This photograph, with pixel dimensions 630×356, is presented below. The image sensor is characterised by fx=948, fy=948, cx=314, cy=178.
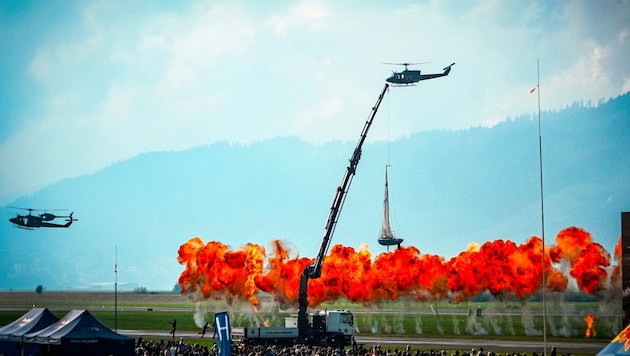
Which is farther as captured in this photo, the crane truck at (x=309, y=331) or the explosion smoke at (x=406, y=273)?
the explosion smoke at (x=406, y=273)

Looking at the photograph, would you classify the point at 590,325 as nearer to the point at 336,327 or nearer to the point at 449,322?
the point at 336,327

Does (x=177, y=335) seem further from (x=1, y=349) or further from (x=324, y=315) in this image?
(x=1, y=349)

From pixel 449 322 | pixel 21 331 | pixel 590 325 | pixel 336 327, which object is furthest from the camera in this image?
pixel 449 322

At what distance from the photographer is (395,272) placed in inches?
4761

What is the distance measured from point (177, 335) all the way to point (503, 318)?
45570mm

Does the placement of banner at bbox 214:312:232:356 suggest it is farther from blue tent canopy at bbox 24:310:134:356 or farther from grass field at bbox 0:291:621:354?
grass field at bbox 0:291:621:354

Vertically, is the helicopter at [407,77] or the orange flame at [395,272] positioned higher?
the helicopter at [407,77]

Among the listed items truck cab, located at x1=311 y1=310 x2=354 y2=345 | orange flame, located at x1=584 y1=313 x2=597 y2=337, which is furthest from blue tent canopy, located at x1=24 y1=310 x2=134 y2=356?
orange flame, located at x1=584 y1=313 x2=597 y2=337

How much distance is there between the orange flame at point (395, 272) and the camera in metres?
97.9

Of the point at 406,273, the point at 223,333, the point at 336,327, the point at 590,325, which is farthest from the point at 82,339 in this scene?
the point at 406,273

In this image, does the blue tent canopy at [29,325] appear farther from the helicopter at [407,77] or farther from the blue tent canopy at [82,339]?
the helicopter at [407,77]

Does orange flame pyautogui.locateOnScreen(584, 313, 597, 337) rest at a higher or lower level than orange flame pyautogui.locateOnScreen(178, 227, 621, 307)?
lower

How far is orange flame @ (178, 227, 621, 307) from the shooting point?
97.9 meters

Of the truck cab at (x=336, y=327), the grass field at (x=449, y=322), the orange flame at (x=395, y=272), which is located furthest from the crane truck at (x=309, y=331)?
the orange flame at (x=395, y=272)
